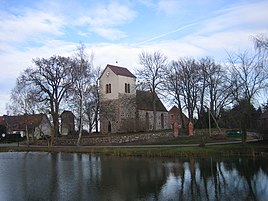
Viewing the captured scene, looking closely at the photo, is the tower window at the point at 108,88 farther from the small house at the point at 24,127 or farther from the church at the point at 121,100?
the small house at the point at 24,127

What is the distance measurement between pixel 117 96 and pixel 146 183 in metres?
45.9

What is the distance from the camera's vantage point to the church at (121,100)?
189ft

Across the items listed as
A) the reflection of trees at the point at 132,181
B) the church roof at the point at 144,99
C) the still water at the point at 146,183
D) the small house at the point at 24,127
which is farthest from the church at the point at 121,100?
the reflection of trees at the point at 132,181

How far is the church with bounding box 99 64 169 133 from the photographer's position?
57.5 metres

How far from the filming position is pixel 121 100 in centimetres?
6112

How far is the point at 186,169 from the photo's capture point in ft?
71.2

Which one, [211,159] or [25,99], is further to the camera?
[25,99]

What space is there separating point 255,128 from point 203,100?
18.9 meters

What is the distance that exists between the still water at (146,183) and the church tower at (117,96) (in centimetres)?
3539

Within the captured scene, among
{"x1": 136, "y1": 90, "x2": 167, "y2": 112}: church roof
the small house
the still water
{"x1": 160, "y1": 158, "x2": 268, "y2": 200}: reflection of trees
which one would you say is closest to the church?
{"x1": 136, "y1": 90, "x2": 167, "y2": 112}: church roof

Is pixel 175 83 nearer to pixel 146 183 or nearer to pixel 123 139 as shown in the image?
pixel 123 139

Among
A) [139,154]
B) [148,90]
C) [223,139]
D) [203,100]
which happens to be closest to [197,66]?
[203,100]

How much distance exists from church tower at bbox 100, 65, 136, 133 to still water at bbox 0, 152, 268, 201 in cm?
3539

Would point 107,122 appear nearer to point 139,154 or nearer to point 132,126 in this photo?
point 132,126
